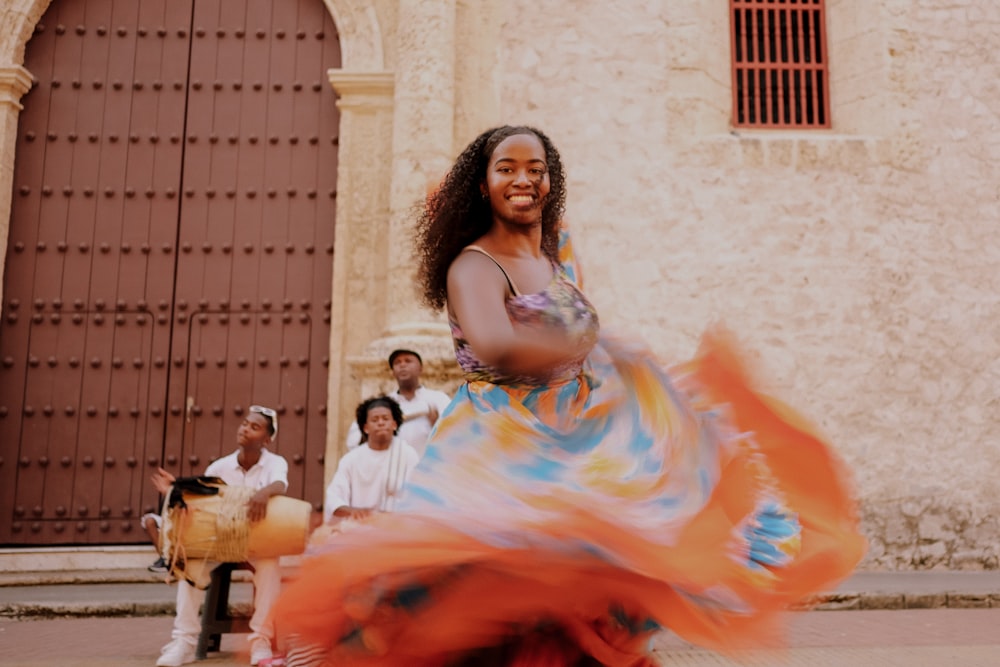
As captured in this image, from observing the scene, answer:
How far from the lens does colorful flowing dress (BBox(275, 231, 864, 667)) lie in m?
1.50

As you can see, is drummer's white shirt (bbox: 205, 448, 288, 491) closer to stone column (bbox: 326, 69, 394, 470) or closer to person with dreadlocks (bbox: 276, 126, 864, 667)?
stone column (bbox: 326, 69, 394, 470)

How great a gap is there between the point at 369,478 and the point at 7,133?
206 inches

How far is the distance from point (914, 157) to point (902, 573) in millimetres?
3668

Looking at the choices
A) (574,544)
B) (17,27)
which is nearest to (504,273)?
(574,544)

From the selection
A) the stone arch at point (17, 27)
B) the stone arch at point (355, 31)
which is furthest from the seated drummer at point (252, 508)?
the stone arch at point (17, 27)

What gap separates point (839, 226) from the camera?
27.7ft

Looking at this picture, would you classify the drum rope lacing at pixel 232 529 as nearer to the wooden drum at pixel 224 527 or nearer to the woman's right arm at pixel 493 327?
the wooden drum at pixel 224 527

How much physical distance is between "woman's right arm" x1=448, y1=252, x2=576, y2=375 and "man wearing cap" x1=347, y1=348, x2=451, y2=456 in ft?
12.6

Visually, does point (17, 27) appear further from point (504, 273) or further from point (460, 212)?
point (504, 273)

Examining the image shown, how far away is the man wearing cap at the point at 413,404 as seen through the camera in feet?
19.1

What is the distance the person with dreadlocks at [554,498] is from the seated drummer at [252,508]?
8.43 feet

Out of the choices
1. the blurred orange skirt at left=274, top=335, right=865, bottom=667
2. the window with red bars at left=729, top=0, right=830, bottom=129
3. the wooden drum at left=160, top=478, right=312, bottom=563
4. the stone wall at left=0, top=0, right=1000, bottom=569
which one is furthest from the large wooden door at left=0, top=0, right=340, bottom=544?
the blurred orange skirt at left=274, top=335, right=865, bottom=667

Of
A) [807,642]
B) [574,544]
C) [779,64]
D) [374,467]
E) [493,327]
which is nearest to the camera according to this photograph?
[574,544]

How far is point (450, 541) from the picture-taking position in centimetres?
151
